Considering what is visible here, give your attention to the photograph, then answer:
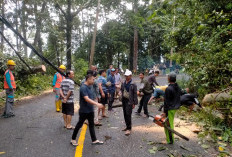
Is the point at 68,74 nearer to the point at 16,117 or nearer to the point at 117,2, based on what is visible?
the point at 16,117

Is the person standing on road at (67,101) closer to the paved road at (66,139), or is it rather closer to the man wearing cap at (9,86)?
the paved road at (66,139)

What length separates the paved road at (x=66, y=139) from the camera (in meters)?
4.17

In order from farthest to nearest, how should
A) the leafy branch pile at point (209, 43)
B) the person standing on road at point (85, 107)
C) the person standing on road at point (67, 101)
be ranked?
the leafy branch pile at point (209, 43)
the person standing on road at point (67, 101)
the person standing on road at point (85, 107)

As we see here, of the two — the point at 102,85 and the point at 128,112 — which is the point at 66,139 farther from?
the point at 102,85

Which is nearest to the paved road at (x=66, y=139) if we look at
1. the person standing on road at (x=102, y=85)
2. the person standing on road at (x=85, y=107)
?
the person standing on road at (x=85, y=107)

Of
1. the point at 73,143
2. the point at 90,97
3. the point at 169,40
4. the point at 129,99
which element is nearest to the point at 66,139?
the point at 73,143

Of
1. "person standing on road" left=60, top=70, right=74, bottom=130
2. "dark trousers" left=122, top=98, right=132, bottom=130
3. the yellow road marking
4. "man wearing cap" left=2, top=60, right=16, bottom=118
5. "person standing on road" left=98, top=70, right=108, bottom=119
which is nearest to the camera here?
the yellow road marking

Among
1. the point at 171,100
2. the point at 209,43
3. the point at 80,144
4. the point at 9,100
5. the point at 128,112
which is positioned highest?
the point at 209,43

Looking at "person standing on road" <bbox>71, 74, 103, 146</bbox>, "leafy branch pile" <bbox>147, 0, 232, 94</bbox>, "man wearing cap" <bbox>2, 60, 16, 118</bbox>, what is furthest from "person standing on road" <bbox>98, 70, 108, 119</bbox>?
"man wearing cap" <bbox>2, 60, 16, 118</bbox>

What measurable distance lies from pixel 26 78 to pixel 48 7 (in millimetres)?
12834

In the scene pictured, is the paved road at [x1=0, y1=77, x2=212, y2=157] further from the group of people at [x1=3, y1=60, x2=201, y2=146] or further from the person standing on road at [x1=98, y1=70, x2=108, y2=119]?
the person standing on road at [x1=98, y1=70, x2=108, y2=119]

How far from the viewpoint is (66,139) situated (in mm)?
4934

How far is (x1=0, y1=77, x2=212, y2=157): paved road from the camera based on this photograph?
4172 mm

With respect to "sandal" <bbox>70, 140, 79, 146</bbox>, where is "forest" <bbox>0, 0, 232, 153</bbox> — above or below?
above
